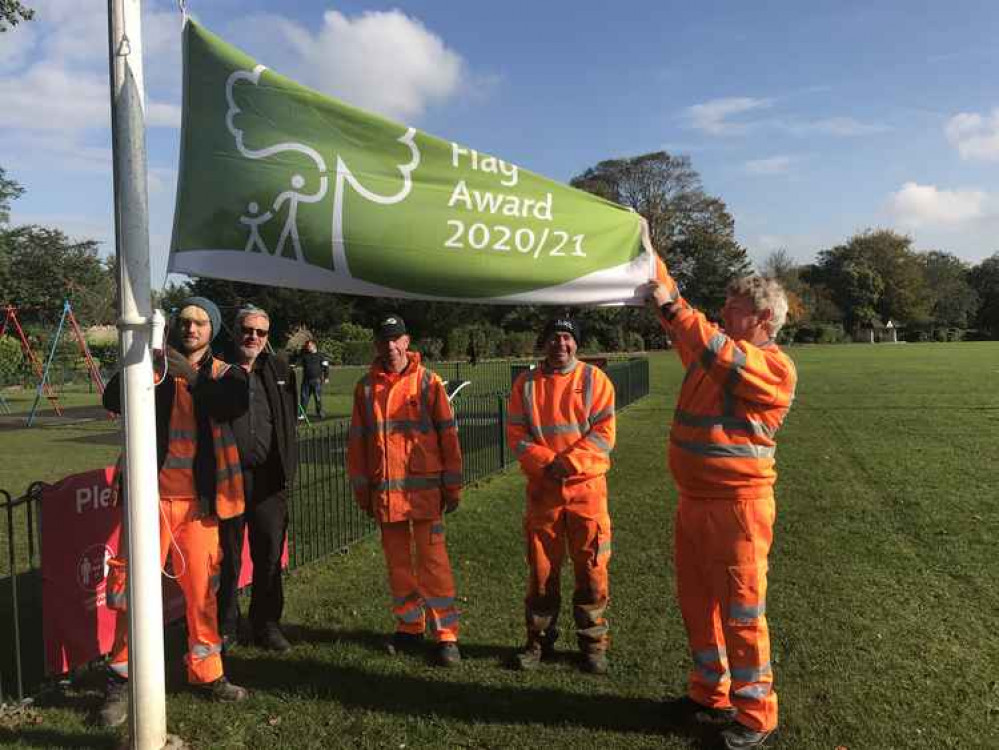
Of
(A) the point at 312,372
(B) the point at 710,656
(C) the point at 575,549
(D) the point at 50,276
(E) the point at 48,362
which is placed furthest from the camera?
(D) the point at 50,276

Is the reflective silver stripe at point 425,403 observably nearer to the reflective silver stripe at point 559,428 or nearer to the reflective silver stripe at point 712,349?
the reflective silver stripe at point 559,428

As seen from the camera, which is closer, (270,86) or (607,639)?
(270,86)

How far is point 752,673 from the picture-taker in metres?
3.26

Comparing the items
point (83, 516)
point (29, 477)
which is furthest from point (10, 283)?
point (83, 516)

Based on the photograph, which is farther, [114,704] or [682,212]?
[682,212]

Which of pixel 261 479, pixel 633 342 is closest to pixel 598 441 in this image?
pixel 261 479

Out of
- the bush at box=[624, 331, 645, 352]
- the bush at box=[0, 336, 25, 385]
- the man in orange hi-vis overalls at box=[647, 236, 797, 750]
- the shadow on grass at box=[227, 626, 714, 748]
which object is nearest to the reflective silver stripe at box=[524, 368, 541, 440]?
the man in orange hi-vis overalls at box=[647, 236, 797, 750]

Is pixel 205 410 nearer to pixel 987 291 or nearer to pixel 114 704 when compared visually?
pixel 114 704

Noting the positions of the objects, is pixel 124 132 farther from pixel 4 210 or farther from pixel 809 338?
pixel 809 338

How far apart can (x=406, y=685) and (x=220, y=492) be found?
1.47 m

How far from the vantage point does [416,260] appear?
3.18 meters

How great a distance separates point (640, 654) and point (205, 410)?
9.46 ft

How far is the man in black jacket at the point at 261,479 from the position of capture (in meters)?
4.22

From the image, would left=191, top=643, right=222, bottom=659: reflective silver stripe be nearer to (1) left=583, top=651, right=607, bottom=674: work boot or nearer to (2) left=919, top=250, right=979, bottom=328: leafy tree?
(1) left=583, top=651, right=607, bottom=674: work boot
